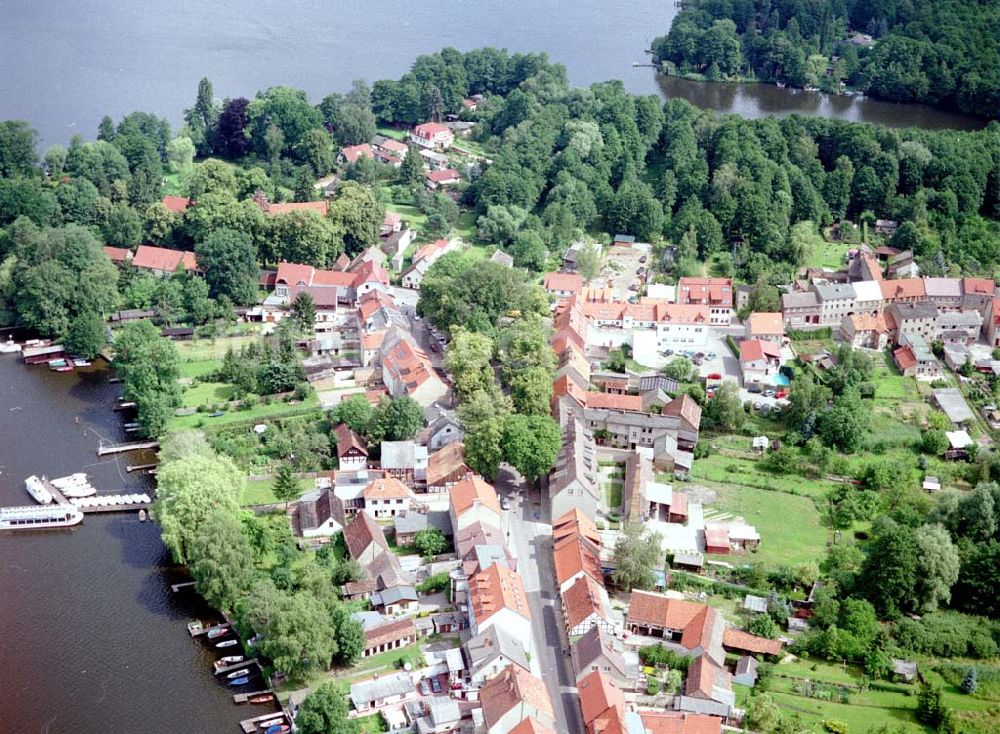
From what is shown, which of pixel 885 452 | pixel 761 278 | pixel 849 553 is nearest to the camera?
pixel 849 553

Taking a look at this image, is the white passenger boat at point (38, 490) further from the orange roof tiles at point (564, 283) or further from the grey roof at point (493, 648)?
the orange roof tiles at point (564, 283)

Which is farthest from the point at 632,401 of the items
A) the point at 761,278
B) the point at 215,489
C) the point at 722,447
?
the point at 215,489

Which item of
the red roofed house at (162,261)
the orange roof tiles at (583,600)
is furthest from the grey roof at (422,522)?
the red roofed house at (162,261)

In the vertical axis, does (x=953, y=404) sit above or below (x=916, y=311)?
below

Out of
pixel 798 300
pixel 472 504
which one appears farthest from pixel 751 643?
pixel 798 300

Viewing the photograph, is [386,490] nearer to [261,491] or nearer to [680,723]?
[261,491]

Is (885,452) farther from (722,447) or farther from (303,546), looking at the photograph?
(303,546)
